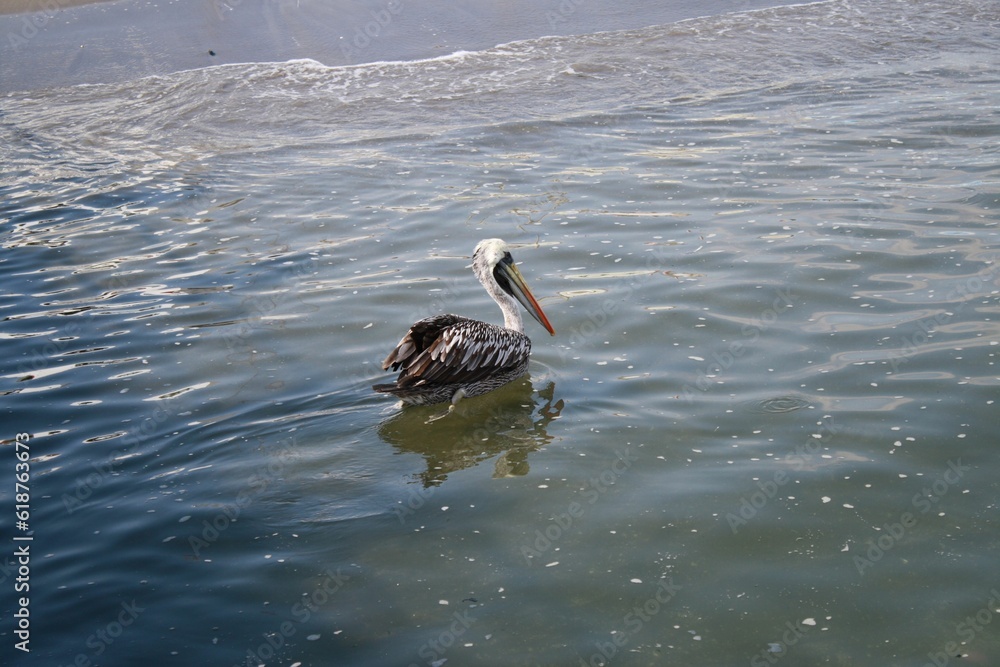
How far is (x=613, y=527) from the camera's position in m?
6.16

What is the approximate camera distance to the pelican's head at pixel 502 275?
8.48m

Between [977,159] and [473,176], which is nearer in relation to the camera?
[977,159]

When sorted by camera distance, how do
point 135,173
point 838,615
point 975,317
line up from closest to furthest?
point 838,615 → point 975,317 → point 135,173

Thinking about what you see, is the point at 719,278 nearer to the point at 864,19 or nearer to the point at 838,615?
the point at 838,615

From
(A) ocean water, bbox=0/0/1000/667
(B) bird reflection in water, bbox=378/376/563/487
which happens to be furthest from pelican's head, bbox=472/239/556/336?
(B) bird reflection in water, bbox=378/376/563/487

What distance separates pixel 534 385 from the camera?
26.9 ft

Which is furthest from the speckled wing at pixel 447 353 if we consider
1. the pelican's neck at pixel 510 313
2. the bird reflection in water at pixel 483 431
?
the pelican's neck at pixel 510 313

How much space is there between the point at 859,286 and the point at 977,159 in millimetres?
3636

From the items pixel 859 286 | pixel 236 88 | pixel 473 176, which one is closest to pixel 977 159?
pixel 859 286

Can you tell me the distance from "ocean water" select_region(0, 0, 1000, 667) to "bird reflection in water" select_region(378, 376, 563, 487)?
0.04m

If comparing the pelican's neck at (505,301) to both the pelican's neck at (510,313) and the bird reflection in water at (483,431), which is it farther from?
the bird reflection in water at (483,431)


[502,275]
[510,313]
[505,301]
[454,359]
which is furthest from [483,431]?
[502,275]

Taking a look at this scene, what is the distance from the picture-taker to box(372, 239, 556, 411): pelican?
7.61 metres

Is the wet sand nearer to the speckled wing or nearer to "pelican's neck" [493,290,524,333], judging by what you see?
"pelican's neck" [493,290,524,333]
